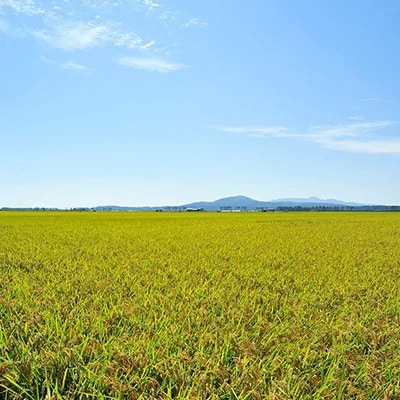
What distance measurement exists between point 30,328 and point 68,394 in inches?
52.6

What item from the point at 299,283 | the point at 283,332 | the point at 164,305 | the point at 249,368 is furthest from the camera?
the point at 299,283

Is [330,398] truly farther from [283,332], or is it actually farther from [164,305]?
[164,305]

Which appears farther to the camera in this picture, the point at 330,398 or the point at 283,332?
the point at 283,332

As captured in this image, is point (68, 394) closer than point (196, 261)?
Yes

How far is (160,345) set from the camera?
289cm

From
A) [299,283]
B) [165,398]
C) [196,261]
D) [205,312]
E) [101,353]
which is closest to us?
[165,398]

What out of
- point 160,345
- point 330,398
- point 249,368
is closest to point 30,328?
point 160,345

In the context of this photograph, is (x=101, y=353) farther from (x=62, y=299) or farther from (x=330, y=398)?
(x=62, y=299)

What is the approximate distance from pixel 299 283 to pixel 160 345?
333cm

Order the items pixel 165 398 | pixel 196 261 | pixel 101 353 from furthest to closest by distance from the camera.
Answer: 1. pixel 196 261
2. pixel 101 353
3. pixel 165 398

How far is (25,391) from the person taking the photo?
2266mm

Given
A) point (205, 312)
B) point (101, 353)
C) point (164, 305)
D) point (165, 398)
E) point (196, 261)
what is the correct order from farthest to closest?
point (196, 261) < point (164, 305) < point (205, 312) < point (101, 353) < point (165, 398)

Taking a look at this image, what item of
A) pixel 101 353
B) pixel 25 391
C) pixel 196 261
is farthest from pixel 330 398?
pixel 196 261

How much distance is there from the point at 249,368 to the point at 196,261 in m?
5.30
